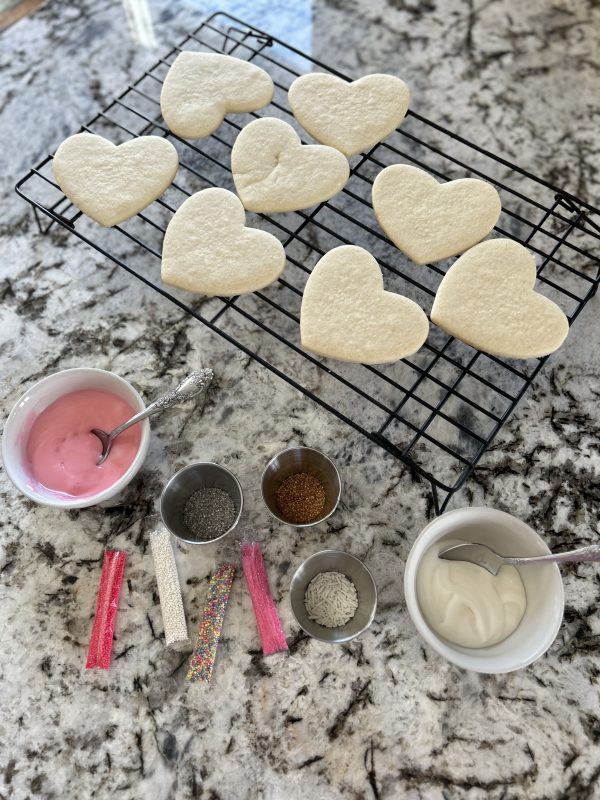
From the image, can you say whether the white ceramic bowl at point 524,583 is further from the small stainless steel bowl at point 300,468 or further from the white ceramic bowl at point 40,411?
the white ceramic bowl at point 40,411

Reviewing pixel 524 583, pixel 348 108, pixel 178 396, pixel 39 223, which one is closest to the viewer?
pixel 524 583

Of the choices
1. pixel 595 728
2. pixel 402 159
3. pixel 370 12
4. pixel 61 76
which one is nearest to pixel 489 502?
pixel 595 728

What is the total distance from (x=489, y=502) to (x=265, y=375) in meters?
0.47

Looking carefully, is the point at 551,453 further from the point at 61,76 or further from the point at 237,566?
the point at 61,76

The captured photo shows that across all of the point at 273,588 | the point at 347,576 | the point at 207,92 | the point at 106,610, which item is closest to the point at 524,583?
the point at 347,576

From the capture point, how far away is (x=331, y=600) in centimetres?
→ 100

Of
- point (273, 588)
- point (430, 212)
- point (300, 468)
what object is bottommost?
point (273, 588)

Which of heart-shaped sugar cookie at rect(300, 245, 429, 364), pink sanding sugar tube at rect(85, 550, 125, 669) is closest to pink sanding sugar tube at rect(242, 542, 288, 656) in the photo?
pink sanding sugar tube at rect(85, 550, 125, 669)

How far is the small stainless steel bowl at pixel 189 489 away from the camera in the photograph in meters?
1.05

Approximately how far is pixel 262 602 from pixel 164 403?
1.20 ft

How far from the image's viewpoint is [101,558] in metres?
1.09

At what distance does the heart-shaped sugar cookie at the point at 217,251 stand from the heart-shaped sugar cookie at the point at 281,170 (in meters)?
0.05

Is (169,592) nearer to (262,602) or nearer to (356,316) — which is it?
(262,602)

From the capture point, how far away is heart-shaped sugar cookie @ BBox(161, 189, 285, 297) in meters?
1.10
